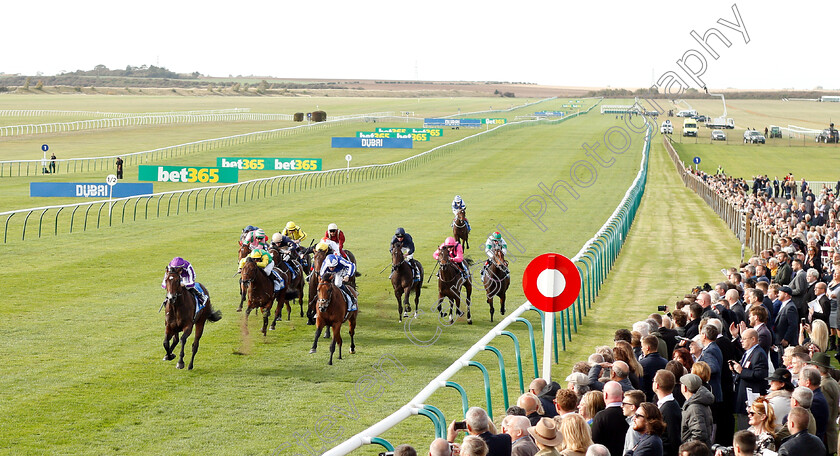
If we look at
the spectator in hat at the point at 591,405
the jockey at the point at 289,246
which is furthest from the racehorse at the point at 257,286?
the spectator in hat at the point at 591,405

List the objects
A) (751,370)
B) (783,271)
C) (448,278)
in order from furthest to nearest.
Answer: (448,278)
(783,271)
(751,370)

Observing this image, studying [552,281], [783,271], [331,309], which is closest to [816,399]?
[552,281]

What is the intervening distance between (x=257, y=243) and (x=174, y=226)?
498 inches

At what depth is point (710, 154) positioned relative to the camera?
65.9 meters

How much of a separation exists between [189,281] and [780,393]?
7826mm

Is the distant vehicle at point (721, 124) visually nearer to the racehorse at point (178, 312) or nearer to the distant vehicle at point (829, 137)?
the distant vehicle at point (829, 137)

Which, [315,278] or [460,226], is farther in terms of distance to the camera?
[460,226]

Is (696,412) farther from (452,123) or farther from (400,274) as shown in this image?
(452,123)

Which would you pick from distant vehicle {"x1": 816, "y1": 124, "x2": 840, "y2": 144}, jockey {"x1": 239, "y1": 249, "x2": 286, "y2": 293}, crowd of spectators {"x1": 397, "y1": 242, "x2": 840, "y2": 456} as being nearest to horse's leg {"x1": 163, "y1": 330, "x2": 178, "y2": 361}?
jockey {"x1": 239, "y1": 249, "x2": 286, "y2": 293}

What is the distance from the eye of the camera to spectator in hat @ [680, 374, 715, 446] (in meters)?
6.86

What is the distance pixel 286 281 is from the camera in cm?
1480

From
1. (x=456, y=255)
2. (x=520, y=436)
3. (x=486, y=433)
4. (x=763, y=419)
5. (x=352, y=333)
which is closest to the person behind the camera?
(x=486, y=433)

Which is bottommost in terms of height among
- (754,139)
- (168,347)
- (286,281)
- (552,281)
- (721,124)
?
(168,347)

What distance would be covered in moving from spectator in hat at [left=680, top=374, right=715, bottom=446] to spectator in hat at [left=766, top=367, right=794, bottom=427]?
552mm
